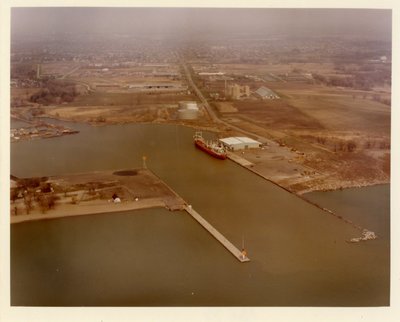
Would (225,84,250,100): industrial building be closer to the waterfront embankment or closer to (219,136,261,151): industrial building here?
(219,136,261,151): industrial building

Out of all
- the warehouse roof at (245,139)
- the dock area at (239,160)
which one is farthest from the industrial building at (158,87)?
the dock area at (239,160)

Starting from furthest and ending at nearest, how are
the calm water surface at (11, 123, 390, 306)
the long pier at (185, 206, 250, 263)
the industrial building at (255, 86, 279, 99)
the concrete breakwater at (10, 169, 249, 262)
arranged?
the industrial building at (255, 86, 279, 99) → the concrete breakwater at (10, 169, 249, 262) → the long pier at (185, 206, 250, 263) → the calm water surface at (11, 123, 390, 306)

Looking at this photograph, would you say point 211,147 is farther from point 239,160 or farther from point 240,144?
point 239,160

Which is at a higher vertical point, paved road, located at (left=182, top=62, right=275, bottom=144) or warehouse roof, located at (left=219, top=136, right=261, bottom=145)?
paved road, located at (left=182, top=62, right=275, bottom=144)

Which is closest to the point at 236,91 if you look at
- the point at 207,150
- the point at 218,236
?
the point at 207,150

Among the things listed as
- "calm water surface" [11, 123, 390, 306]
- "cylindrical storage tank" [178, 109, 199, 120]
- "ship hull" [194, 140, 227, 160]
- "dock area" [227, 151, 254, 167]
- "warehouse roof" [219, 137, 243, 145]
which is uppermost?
"cylindrical storage tank" [178, 109, 199, 120]

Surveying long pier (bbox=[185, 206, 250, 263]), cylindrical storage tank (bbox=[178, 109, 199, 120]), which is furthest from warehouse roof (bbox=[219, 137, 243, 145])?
long pier (bbox=[185, 206, 250, 263])
